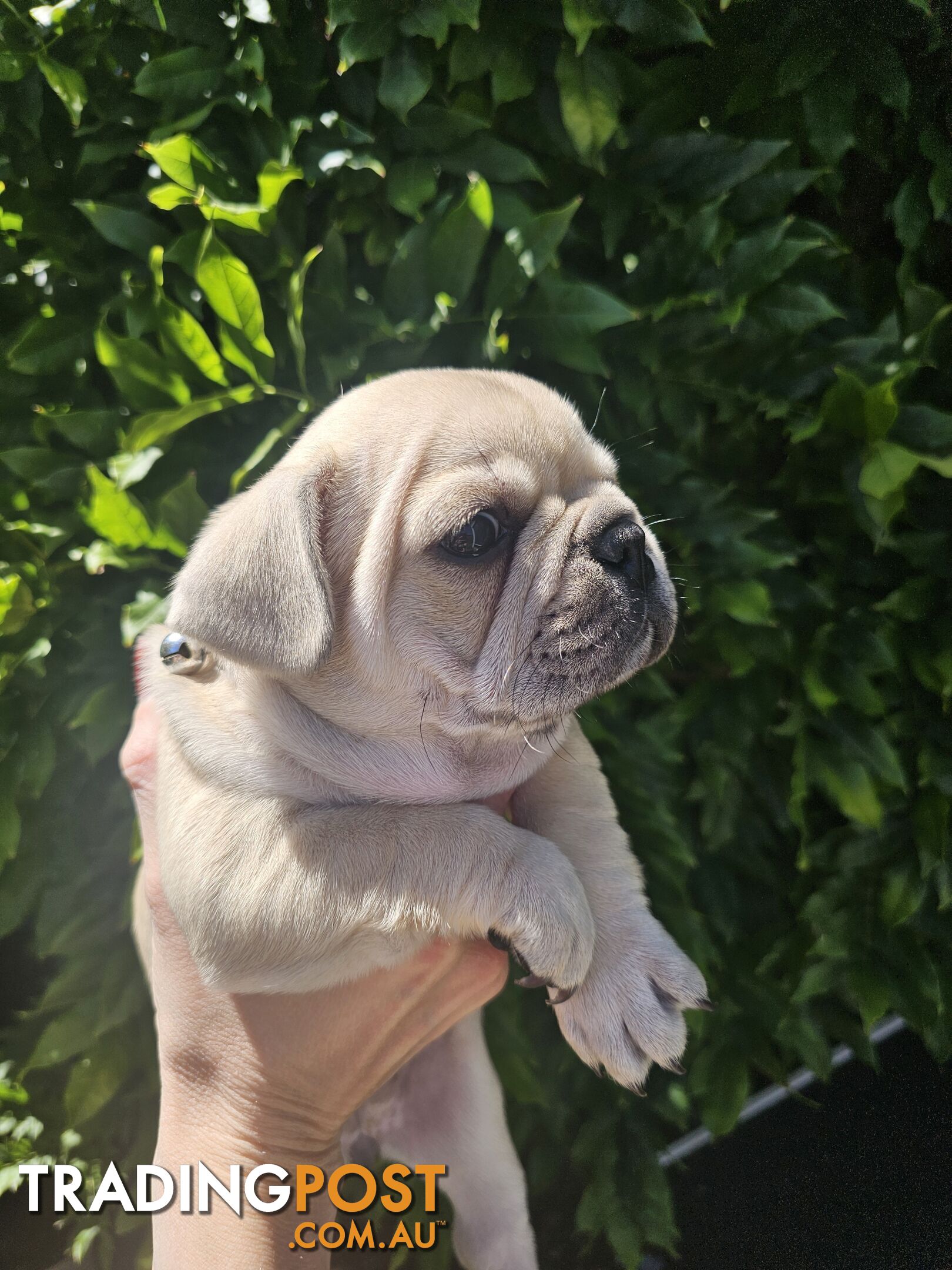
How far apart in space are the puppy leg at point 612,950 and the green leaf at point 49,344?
1.52 meters

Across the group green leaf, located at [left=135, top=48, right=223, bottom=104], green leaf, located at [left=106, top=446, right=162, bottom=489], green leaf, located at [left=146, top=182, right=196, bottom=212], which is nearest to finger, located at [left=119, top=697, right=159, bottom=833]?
green leaf, located at [left=106, top=446, right=162, bottom=489]

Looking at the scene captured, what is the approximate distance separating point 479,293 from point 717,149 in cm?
67

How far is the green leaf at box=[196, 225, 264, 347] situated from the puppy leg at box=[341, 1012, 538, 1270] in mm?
1845

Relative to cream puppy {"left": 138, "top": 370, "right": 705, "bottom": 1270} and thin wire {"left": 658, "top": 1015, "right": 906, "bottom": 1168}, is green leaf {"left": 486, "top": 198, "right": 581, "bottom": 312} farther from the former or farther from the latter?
thin wire {"left": 658, "top": 1015, "right": 906, "bottom": 1168}

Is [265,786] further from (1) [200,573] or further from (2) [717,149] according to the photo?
(2) [717,149]

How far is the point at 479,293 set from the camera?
2.24m

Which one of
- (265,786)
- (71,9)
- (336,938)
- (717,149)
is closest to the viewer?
(336,938)

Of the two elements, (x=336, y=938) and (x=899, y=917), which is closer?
(x=336, y=938)

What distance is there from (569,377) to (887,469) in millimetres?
820

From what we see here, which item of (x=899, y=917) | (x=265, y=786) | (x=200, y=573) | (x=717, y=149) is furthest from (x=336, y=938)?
(x=717, y=149)

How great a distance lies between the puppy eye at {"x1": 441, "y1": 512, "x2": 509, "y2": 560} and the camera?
67.1 inches

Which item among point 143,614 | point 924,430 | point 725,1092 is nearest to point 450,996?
point 725,1092

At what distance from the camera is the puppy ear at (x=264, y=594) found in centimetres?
156

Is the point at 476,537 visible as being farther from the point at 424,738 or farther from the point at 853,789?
the point at 853,789
